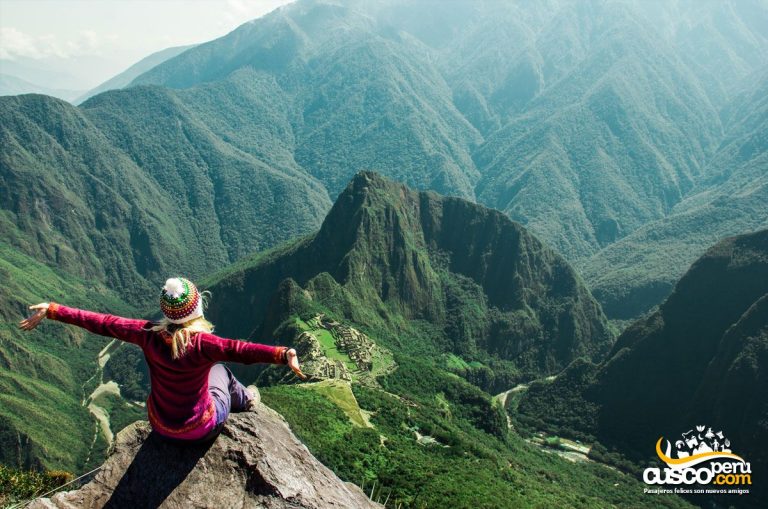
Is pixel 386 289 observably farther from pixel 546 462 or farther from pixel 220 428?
pixel 220 428

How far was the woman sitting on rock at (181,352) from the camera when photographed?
344 inches

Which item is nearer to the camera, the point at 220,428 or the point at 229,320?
the point at 220,428

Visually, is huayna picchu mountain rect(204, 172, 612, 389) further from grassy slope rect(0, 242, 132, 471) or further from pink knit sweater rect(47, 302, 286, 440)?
pink knit sweater rect(47, 302, 286, 440)

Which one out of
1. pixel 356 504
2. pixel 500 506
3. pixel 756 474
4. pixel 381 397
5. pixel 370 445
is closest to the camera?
pixel 356 504

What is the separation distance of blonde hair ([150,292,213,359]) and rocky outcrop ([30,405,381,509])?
2.47 m

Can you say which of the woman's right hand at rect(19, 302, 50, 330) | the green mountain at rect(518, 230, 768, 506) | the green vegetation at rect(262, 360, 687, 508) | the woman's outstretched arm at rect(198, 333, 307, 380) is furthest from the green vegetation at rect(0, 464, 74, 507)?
the green mountain at rect(518, 230, 768, 506)

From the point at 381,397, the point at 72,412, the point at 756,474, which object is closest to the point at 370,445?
the point at 381,397

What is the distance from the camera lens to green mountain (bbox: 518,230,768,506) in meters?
83.3

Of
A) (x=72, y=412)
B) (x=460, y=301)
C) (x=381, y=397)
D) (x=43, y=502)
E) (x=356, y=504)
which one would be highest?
(x=43, y=502)

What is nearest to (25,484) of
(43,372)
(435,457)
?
(435,457)

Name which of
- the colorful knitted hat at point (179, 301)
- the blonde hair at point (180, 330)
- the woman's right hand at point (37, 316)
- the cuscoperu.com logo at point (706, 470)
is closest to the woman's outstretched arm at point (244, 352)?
the blonde hair at point (180, 330)

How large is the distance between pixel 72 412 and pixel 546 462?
79.5 metres

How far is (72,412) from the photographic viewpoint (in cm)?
10356

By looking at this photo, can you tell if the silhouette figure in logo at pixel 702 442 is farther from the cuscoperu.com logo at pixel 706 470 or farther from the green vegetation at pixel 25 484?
the green vegetation at pixel 25 484
